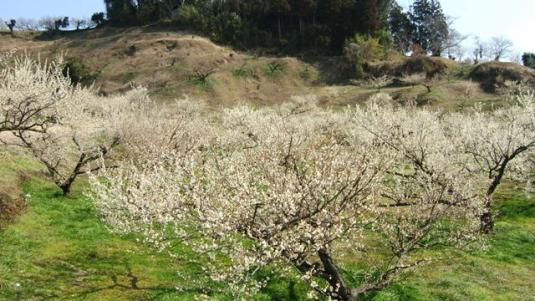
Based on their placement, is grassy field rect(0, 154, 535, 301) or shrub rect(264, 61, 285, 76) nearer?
grassy field rect(0, 154, 535, 301)

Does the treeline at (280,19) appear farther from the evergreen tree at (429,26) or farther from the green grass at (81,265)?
the green grass at (81,265)

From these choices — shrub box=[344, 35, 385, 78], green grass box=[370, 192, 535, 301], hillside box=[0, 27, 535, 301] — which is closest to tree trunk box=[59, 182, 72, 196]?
hillside box=[0, 27, 535, 301]

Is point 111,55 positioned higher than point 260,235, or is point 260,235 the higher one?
point 111,55

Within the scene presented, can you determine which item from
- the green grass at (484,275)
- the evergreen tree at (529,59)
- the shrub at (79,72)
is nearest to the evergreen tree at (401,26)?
the evergreen tree at (529,59)

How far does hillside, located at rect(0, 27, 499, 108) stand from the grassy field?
5044cm

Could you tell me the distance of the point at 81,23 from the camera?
111562 mm

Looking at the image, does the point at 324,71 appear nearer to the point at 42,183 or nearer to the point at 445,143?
the point at 445,143

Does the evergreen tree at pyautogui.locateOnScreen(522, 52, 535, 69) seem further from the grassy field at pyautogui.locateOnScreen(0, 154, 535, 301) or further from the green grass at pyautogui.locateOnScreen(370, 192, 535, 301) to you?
the grassy field at pyautogui.locateOnScreen(0, 154, 535, 301)

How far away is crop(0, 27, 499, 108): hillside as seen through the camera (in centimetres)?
7600

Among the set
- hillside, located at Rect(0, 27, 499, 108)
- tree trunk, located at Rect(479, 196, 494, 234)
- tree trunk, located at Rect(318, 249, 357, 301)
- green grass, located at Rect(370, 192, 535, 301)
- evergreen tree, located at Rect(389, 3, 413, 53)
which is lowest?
green grass, located at Rect(370, 192, 535, 301)

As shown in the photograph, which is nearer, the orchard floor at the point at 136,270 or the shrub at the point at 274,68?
the orchard floor at the point at 136,270

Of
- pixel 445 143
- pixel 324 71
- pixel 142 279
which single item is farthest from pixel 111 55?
pixel 142 279

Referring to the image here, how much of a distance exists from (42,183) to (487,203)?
24.8m

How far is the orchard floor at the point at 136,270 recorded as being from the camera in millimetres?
17375
